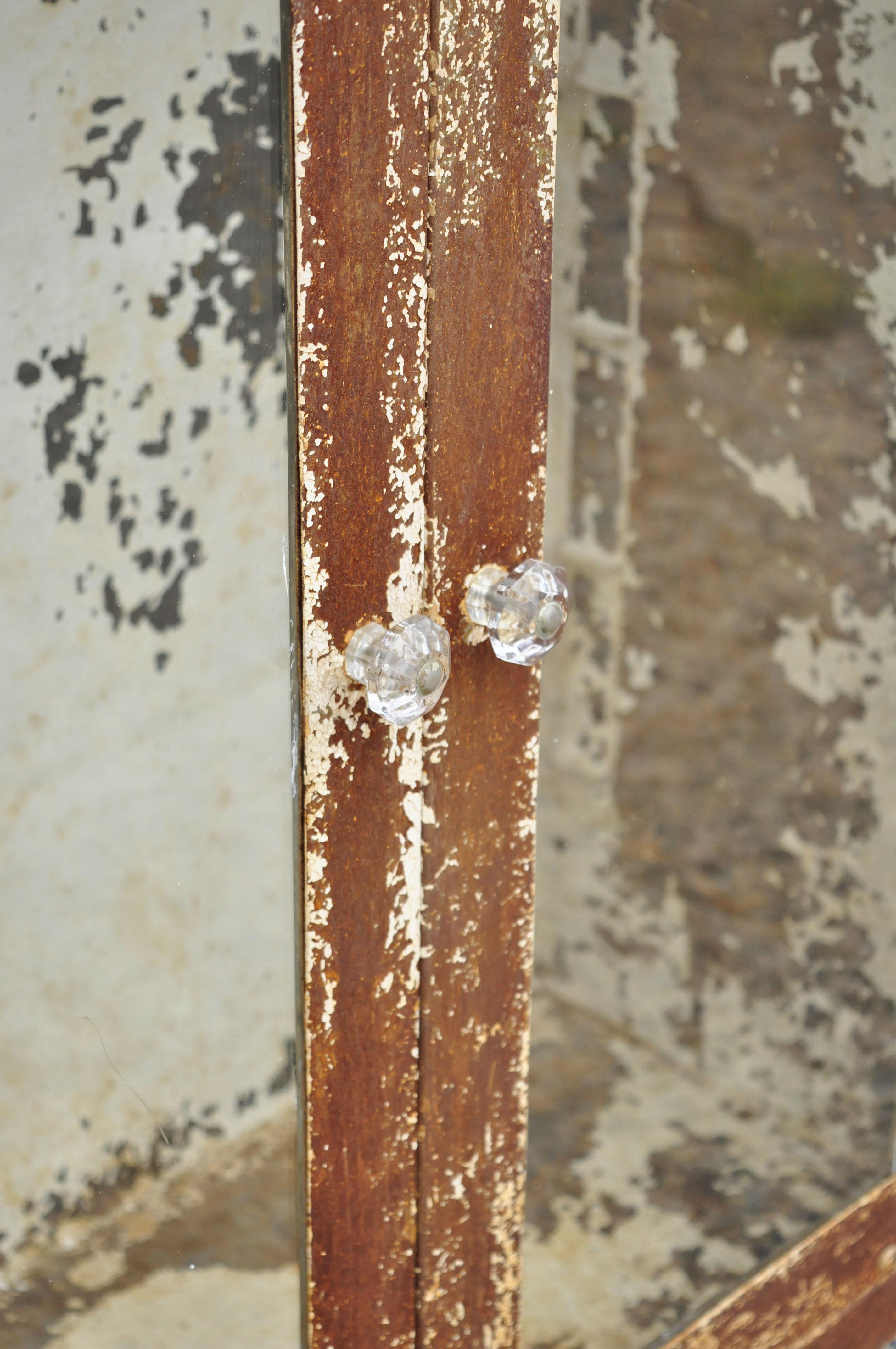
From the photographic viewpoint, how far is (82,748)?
60 centimetres

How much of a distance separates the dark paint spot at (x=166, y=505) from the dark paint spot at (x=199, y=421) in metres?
0.03

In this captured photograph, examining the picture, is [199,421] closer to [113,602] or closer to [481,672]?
[113,602]

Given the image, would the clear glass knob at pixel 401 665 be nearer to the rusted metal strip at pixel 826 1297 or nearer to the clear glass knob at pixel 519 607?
the clear glass knob at pixel 519 607

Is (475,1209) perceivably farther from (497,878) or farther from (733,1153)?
(733,1153)

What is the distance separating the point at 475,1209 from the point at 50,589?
0.46 metres

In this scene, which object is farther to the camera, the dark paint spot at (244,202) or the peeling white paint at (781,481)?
the peeling white paint at (781,481)

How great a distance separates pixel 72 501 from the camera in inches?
22.9

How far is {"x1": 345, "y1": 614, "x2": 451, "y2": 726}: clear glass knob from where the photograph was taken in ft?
1.99

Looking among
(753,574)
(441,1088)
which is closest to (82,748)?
(441,1088)

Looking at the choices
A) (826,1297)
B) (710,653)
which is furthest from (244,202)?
(826,1297)

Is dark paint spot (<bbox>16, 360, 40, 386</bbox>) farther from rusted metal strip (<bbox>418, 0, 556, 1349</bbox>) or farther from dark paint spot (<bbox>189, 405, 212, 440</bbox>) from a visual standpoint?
rusted metal strip (<bbox>418, 0, 556, 1349</bbox>)

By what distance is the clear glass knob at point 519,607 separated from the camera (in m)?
0.66

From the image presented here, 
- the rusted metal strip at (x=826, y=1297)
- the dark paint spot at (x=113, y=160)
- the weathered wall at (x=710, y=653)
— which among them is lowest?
the rusted metal strip at (x=826, y=1297)

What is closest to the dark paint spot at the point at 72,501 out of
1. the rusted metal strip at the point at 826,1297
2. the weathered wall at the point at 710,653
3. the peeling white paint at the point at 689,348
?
the weathered wall at the point at 710,653
